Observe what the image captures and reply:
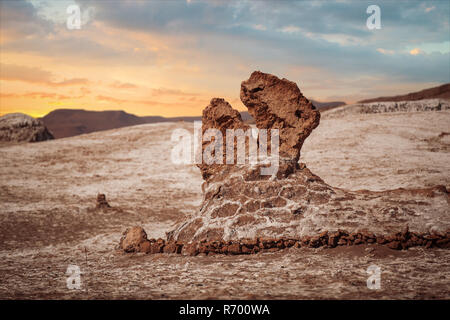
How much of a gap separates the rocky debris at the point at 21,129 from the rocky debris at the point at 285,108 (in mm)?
20883

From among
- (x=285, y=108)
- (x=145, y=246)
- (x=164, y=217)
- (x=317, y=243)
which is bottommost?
(x=164, y=217)

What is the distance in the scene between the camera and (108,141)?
22.7m

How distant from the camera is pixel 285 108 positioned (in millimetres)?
7730

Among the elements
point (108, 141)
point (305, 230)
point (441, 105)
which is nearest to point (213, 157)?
point (305, 230)

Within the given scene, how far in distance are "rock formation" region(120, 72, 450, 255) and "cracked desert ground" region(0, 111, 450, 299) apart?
0.86 ft

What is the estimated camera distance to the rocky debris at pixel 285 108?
25.1 ft

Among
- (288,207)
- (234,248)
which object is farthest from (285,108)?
(234,248)

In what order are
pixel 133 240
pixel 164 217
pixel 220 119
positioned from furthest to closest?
1. pixel 164 217
2. pixel 220 119
3. pixel 133 240

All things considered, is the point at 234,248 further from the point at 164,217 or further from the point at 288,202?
the point at 164,217

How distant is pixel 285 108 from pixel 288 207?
7.45ft

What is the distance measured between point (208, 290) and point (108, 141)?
65.1ft

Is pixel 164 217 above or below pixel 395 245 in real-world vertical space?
below

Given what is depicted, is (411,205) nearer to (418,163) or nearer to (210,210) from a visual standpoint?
(210,210)

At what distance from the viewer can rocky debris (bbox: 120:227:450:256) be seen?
5.54m
